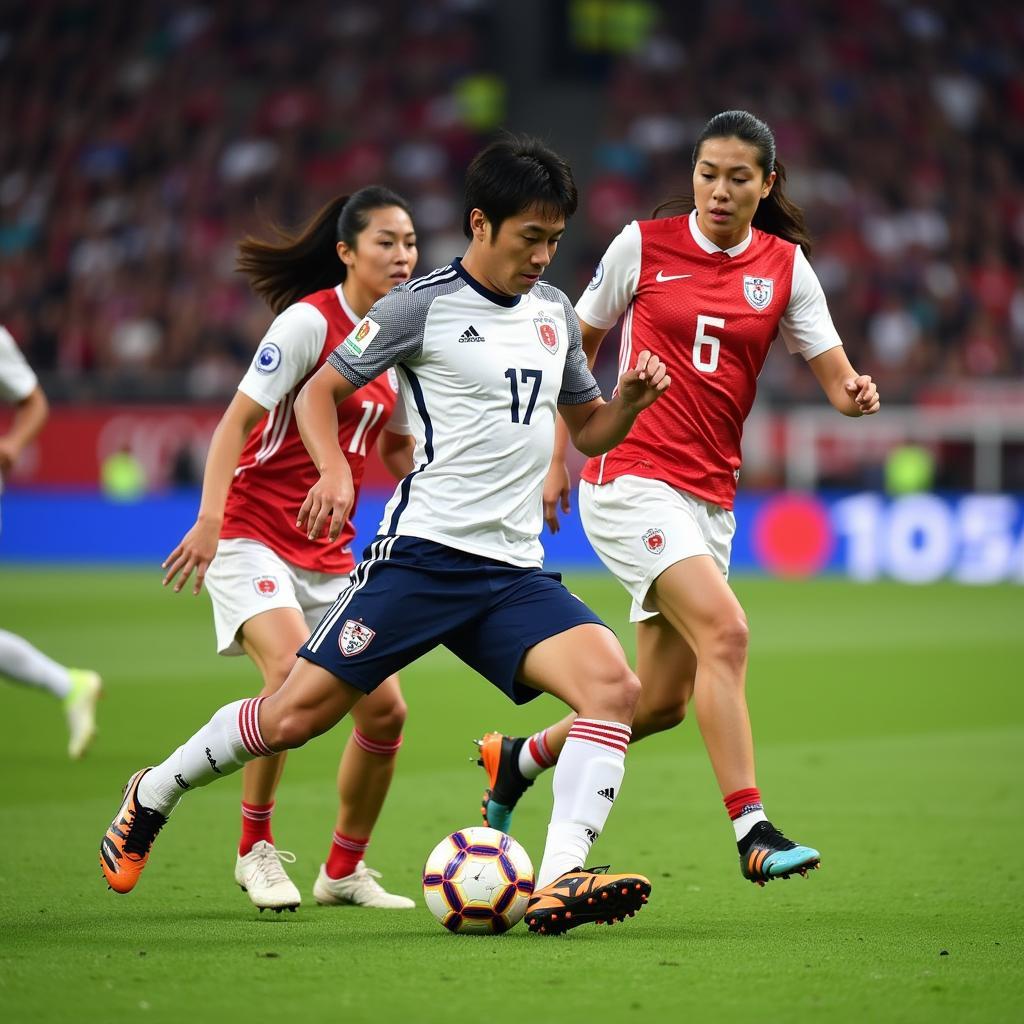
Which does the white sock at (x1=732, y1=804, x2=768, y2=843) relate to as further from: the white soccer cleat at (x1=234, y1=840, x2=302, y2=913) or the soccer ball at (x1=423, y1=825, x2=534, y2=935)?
the white soccer cleat at (x1=234, y1=840, x2=302, y2=913)

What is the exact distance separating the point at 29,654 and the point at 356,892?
3163 mm

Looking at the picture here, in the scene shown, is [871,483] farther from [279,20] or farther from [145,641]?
[279,20]

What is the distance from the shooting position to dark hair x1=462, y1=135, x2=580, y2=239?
4984mm

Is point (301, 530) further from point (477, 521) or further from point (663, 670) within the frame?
point (663, 670)

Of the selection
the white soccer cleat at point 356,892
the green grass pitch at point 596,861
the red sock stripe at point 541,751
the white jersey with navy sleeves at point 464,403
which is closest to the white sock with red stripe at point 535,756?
the red sock stripe at point 541,751

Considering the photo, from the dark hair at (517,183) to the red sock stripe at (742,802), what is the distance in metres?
1.84

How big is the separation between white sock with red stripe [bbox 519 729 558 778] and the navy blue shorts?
1.18 meters

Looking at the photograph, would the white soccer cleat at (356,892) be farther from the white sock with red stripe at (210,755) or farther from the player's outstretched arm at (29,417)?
the player's outstretched arm at (29,417)

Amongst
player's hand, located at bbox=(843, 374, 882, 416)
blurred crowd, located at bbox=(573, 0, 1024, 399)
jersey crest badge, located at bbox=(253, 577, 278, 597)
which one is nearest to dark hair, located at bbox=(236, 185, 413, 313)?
jersey crest badge, located at bbox=(253, 577, 278, 597)

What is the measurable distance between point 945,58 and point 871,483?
979 cm

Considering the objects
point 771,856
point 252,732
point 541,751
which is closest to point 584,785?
point 771,856

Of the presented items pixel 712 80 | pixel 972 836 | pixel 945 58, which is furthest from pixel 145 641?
pixel 945 58

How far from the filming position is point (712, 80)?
28516 millimetres

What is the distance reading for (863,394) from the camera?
5812 millimetres
